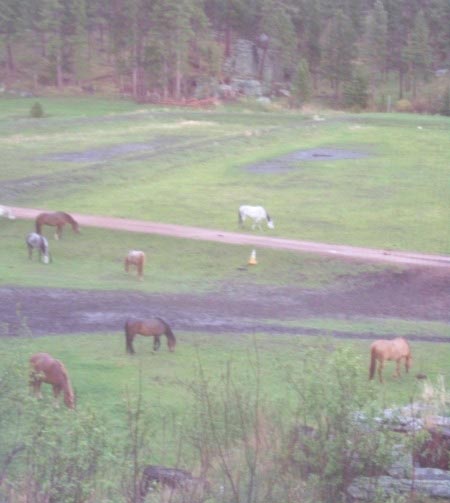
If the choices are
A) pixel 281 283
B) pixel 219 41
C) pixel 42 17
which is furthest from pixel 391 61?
pixel 281 283

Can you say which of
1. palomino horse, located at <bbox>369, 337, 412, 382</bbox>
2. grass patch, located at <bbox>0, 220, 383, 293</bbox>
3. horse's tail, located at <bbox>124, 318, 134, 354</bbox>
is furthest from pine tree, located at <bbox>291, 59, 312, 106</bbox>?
palomino horse, located at <bbox>369, 337, 412, 382</bbox>

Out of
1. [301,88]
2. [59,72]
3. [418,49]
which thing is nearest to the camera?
[301,88]

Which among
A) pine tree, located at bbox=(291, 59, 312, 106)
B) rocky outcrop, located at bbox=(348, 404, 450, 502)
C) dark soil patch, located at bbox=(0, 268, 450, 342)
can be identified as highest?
pine tree, located at bbox=(291, 59, 312, 106)

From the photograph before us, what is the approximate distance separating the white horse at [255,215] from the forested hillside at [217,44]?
49.6 m

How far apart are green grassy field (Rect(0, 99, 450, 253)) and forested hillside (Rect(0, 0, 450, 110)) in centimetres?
1566

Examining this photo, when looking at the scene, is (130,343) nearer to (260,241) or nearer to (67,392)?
(67,392)

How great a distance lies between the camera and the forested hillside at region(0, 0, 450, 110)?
8300 centimetres

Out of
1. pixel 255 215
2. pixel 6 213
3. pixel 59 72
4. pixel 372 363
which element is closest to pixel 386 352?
pixel 372 363

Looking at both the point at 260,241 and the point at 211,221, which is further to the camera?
the point at 211,221

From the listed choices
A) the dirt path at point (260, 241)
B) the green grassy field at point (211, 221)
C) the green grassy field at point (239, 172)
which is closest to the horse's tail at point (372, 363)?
the green grassy field at point (211, 221)

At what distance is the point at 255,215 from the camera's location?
32.2m

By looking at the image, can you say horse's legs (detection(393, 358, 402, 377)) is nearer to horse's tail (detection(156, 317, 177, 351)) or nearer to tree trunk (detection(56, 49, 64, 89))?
horse's tail (detection(156, 317, 177, 351))

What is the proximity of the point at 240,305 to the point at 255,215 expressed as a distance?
880 cm

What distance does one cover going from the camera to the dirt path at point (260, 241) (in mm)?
28781
